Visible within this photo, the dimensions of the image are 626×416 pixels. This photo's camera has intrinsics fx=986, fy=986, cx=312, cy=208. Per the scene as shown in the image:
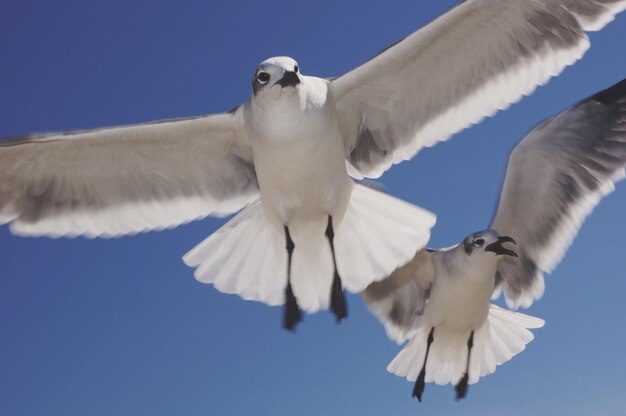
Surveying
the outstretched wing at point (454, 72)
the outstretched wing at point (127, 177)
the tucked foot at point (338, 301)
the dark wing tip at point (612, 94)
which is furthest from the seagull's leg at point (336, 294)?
the dark wing tip at point (612, 94)

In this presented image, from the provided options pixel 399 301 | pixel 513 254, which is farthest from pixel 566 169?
pixel 399 301

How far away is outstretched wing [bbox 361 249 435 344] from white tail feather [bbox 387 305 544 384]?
193mm

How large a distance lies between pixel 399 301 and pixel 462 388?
66cm

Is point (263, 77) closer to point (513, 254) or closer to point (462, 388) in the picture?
point (513, 254)

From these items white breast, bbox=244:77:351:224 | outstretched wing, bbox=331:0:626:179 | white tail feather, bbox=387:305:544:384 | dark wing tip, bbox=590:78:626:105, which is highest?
dark wing tip, bbox=590:78:626:105

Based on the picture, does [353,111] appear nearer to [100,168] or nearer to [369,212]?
[369,212]

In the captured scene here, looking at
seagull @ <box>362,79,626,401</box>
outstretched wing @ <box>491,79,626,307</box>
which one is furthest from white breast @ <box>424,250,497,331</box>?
outstretched wing @ <box>491,79,626,307</box>

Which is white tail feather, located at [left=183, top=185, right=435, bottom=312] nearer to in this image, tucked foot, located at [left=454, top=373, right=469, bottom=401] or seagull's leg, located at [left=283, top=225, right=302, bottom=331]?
→ seagull's leg, located at [left=283, top=225, right=302, bottom=331]

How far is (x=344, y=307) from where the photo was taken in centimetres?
453

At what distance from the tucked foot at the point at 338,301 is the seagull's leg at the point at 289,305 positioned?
0.53 feet

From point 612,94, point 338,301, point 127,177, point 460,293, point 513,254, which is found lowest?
point 338,301

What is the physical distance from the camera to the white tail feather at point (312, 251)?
4383 mm

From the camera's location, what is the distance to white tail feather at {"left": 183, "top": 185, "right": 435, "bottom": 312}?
4.38 metres

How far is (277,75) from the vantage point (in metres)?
3.87
